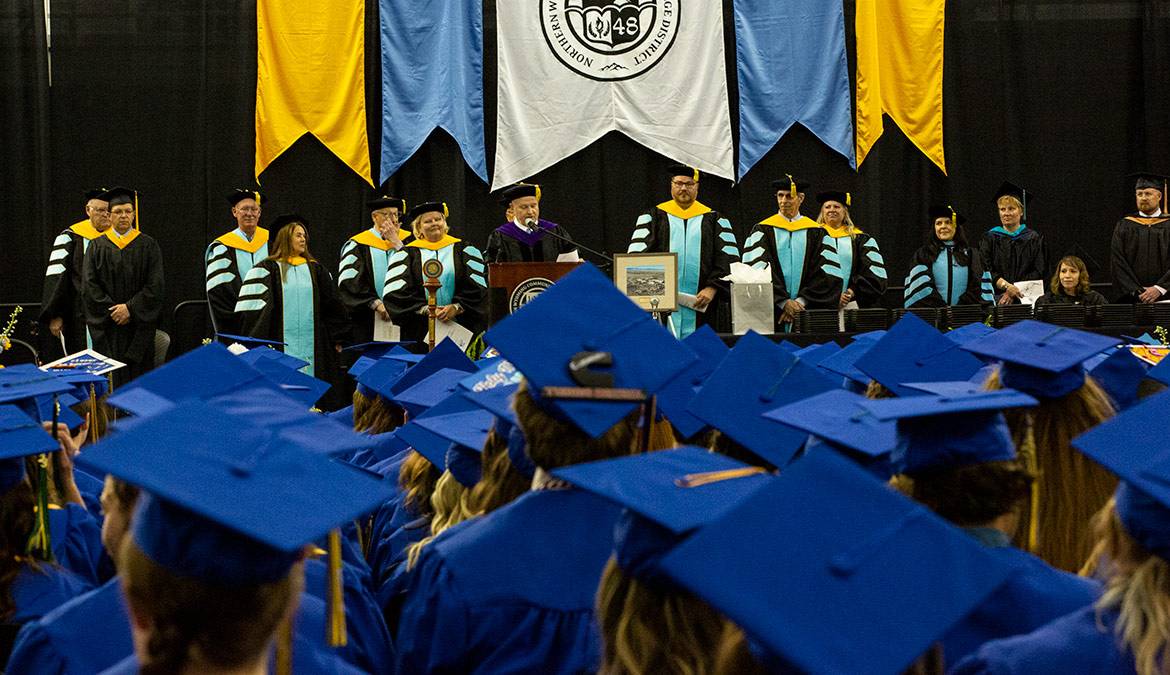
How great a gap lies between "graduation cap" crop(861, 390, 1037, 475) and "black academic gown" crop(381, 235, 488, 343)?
27.2ft

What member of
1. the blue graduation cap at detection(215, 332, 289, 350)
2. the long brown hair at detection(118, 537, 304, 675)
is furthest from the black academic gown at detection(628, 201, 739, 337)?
the long brown hair at detection(118, 537, 304, 675)

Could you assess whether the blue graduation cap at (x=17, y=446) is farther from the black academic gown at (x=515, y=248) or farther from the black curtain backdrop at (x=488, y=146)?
the black curtain backdrop at (x=488, y=146)

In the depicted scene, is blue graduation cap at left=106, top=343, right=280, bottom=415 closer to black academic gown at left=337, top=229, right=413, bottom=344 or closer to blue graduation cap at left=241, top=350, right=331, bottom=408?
blue graduation cap at left=241, top=350, right=331, bottom=408

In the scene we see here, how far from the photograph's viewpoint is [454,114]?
1224 centimetres

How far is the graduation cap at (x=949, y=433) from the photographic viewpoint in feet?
6.18

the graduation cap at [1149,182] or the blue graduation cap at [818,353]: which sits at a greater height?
the graduation cap at [1149,182]

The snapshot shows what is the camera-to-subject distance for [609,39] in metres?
12.3

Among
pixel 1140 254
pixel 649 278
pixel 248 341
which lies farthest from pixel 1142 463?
pixel 1140 254

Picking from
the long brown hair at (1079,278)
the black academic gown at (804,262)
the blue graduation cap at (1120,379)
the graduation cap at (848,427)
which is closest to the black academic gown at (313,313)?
the black academic gown at (804,262)

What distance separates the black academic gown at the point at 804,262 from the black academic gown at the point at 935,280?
1.04 meters

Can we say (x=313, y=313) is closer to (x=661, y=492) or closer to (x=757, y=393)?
(x=757, y=393)

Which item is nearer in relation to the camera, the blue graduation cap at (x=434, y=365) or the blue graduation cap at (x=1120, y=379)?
the blue graduation cap at (x=1120, y=379)

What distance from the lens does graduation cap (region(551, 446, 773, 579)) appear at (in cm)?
147

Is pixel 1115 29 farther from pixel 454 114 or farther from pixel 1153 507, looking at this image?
pixel 1153 507
